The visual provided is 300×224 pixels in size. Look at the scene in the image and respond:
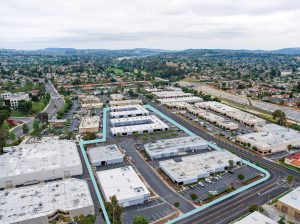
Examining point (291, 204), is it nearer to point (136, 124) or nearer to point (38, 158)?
point (38, 158)

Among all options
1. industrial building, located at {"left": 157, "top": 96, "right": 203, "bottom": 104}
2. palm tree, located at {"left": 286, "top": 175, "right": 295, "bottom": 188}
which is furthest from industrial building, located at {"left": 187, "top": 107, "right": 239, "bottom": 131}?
palm tree, located at {"left": 286, "top": 175, "right": 295, "bottom": 188}

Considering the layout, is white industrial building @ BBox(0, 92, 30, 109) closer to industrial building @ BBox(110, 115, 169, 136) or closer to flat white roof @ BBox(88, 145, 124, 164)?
industrial building @ BBox(110, 115, 169, 136)

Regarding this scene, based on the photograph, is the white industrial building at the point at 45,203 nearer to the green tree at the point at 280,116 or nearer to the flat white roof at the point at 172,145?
the flat white roof at the point at 172,145

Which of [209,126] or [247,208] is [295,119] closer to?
[209,126]

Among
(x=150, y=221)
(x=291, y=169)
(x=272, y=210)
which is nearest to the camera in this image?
(x=150, y=221)

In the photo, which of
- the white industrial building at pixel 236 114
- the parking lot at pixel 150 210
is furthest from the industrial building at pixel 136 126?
the parking lot at pixel 150 210

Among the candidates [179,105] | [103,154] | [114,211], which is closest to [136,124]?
[179,105]

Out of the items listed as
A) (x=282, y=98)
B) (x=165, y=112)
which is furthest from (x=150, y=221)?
(x=282, y=98)
